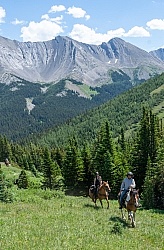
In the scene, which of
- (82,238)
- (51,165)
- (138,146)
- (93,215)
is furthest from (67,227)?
(51,165)

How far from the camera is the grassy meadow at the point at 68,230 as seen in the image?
16.0 m

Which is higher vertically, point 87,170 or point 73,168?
point 73,168

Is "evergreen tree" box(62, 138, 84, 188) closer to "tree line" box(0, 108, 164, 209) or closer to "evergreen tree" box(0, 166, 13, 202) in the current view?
"tree line" box(0, 108, 164, 209)

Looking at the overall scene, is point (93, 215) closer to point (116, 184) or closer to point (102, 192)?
point (102, 192)

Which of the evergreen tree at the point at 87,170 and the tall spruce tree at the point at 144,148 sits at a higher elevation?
the tall spruce tree at the point at 144,148

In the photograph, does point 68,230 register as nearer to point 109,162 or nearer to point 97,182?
point 97,182

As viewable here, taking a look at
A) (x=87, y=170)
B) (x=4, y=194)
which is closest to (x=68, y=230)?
(x=4, y=194)

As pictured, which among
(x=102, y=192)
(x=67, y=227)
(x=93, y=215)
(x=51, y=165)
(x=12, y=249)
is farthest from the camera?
(x=51, y=165)

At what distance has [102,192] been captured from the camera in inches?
1182

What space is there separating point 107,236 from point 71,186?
56.3 metres

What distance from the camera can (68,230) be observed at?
1884 cm

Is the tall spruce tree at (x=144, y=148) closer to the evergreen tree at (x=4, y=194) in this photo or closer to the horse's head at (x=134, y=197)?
the evergreen tree at (x=4, y=194)

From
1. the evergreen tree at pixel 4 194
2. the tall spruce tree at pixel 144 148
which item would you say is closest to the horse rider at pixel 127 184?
the evergreen tree at pixel 4 194

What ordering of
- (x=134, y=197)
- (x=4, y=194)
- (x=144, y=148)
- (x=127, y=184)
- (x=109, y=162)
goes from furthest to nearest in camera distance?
(x=144, y=148) < (x=109, y=162) < (x=4, y=194) < (x=127, y=184) < (x=134, y=197)
